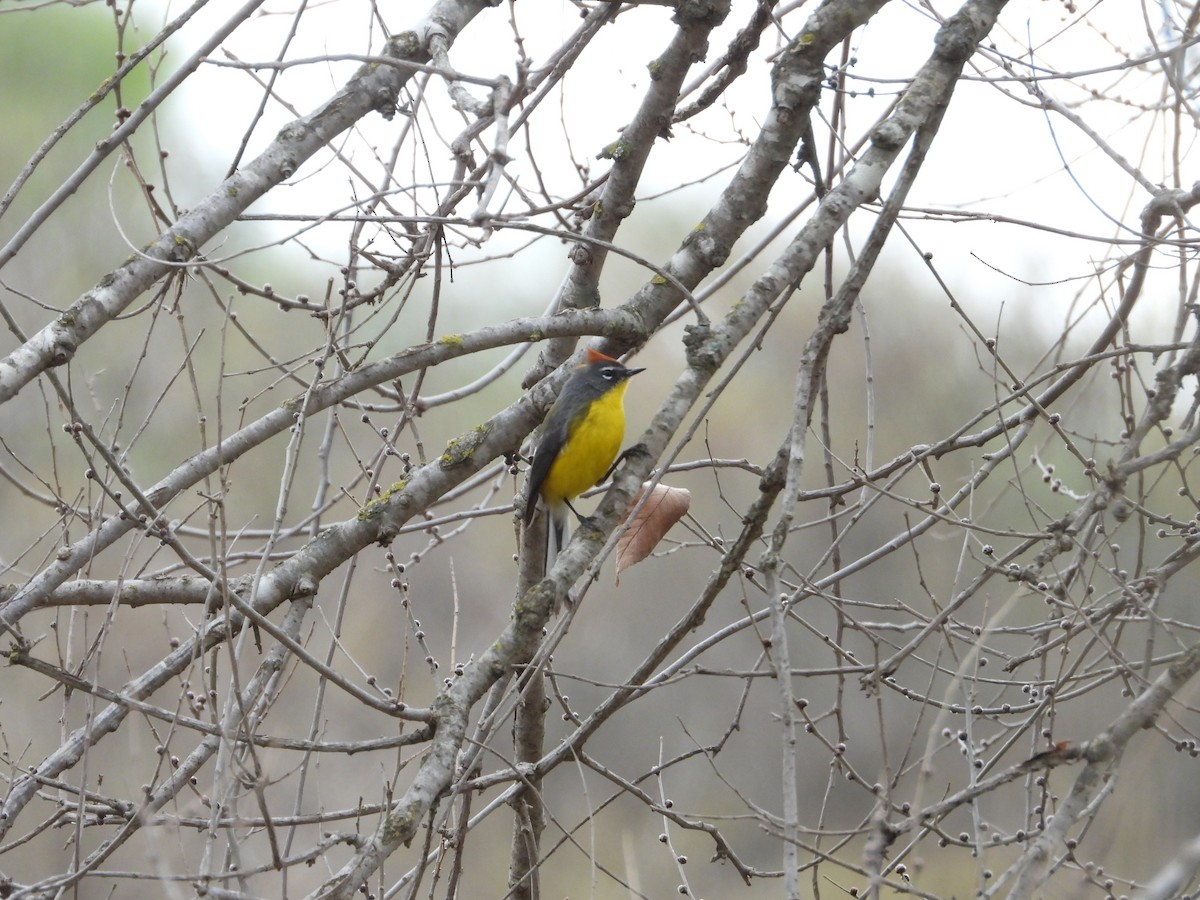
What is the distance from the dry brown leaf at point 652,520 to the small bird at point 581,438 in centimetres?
89

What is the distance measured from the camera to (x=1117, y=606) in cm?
285

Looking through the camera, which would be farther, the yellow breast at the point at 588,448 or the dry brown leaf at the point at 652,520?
the yellow breast at the point at 588,448

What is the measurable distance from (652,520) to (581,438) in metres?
1.32

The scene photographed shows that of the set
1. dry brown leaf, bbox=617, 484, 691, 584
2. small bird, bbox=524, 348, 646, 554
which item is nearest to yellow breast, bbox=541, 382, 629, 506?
small bird, bbox=524, 348, 646, 554

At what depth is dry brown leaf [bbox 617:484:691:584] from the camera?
348 centimetres

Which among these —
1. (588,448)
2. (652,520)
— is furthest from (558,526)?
(652,520)

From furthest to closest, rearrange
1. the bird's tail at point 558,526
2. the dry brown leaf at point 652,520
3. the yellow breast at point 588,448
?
1. the bird's tail at point 558,526
2. the yellow breast at point 588,448
3. the dry brown leaf at point 652,520

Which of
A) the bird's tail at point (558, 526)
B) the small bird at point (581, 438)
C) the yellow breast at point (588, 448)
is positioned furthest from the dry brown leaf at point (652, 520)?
the bird's tail at point (558, 526)

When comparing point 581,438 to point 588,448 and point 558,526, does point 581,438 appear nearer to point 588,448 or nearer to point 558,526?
point 588,448

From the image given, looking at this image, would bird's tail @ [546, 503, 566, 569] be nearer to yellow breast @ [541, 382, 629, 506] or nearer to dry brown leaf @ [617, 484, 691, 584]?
yellow breast @ [541, 382, 629, 506]

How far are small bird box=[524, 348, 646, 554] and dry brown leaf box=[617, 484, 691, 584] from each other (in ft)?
2.91

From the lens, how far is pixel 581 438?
4.76 meters

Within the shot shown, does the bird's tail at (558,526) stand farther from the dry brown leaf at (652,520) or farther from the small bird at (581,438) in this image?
the dry brown leaf at (652,520)

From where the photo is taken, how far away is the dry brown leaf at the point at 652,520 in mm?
3484
